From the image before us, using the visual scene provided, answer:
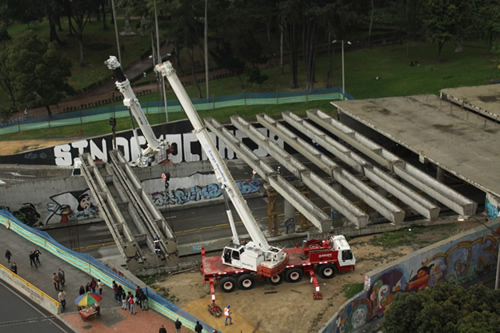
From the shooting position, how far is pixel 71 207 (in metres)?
77.9

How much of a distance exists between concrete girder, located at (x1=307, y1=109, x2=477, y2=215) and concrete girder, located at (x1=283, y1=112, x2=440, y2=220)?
1.14 m

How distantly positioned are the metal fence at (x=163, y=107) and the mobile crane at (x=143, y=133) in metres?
12.0

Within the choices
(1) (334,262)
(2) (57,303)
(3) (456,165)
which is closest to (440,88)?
(3) (456,165)

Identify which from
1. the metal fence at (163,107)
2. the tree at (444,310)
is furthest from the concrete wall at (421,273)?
the metal fence at (163,107)

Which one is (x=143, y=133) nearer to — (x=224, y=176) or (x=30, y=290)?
(x=224, y=176)

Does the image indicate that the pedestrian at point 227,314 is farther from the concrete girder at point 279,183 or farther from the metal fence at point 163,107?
the metal fence at point 163,107

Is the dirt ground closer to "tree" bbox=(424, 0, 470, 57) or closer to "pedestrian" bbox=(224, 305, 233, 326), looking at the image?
"pedestrian" bbox=(224, 305, 233, 326)

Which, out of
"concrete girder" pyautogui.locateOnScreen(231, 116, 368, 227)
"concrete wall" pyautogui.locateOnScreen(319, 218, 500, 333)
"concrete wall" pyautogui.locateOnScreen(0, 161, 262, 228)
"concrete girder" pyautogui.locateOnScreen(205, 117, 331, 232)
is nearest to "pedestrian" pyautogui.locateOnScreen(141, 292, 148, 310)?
"concrete wall" pyautogui.locateOnScreen(319, 218, 500, 333)

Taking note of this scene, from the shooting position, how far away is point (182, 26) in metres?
97.3

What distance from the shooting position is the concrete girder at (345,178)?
61.8 metres

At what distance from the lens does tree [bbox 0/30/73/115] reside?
9400cm

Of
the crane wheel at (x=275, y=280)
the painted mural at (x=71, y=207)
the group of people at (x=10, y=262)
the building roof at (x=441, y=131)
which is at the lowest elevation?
the painted mural at (x=71, y=207)

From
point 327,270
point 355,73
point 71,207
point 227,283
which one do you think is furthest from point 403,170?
point 355,73

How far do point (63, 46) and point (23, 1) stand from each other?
12.0m
